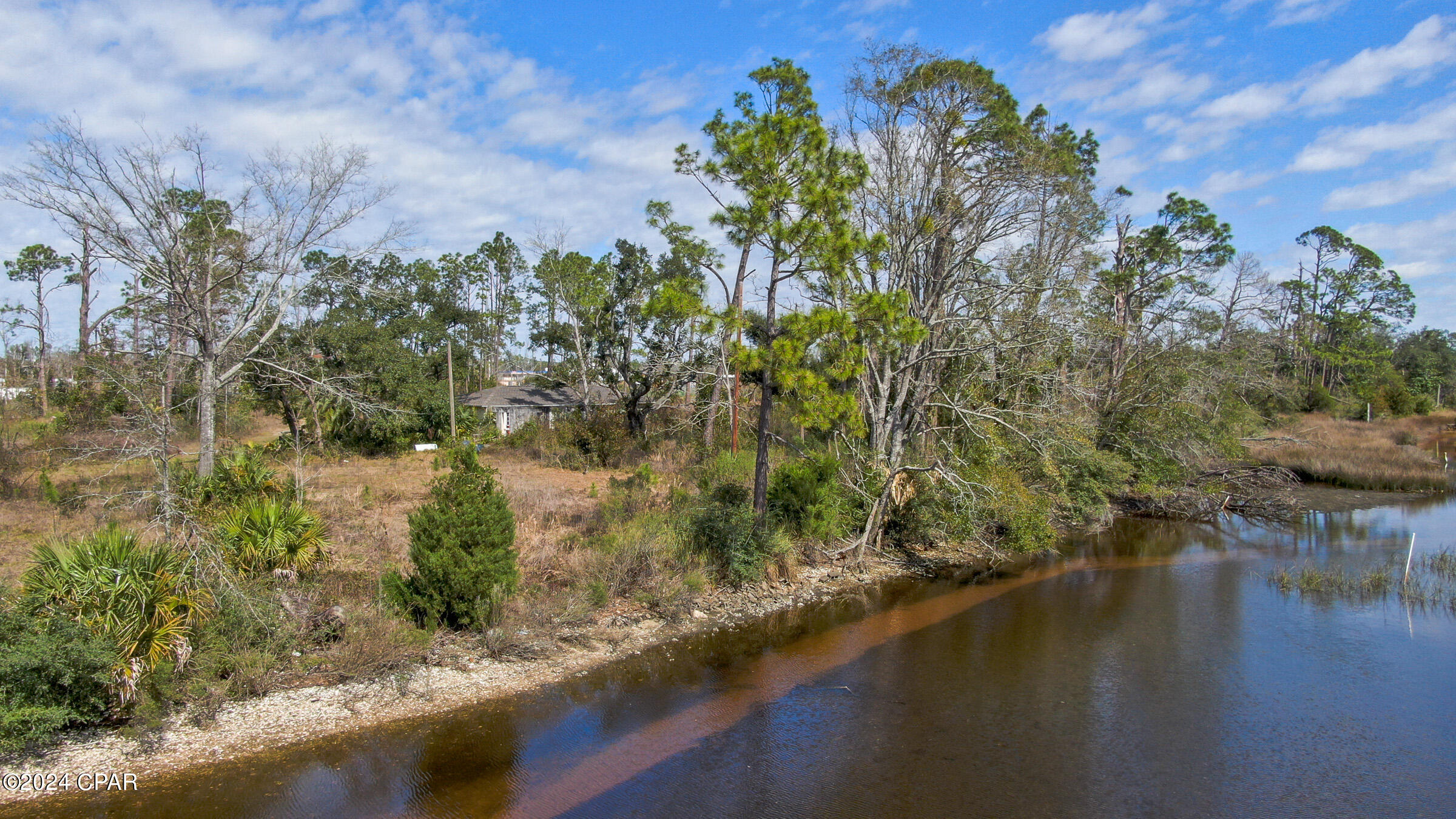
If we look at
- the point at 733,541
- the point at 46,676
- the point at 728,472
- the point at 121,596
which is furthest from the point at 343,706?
the point at 728,472

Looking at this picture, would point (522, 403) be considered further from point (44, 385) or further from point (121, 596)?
point (121, 596)

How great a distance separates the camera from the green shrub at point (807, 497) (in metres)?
16.7

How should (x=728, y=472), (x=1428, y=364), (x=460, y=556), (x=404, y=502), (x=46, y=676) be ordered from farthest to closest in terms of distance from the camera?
1. (x=1428, y=364)
2. (x=404, y=502)
3. (x=728, y=472)
4. (x=460, y=556)
5. (x=46, y=676)

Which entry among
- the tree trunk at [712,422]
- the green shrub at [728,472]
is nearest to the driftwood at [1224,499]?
the tree trunk at [712,422]

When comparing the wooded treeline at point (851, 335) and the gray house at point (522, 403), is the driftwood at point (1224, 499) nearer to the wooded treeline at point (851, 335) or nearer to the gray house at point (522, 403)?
the wooded treeline at point (851, 335)

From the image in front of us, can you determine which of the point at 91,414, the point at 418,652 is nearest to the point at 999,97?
the point at 418,652

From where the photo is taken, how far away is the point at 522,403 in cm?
3819

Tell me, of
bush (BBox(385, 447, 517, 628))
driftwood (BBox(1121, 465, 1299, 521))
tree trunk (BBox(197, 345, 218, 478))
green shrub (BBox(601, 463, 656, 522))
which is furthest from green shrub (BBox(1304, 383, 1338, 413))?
tree trunk (BBox(197, 345, 218, 478))

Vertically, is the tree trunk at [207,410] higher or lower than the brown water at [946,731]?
higher

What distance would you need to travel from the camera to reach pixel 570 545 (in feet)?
47.4

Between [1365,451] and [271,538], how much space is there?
43076mm

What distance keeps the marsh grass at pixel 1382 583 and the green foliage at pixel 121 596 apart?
1954 cm

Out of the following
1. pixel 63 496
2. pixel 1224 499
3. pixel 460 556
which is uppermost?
pixel 63 496

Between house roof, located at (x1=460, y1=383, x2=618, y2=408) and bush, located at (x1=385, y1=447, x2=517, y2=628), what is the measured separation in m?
24.6
